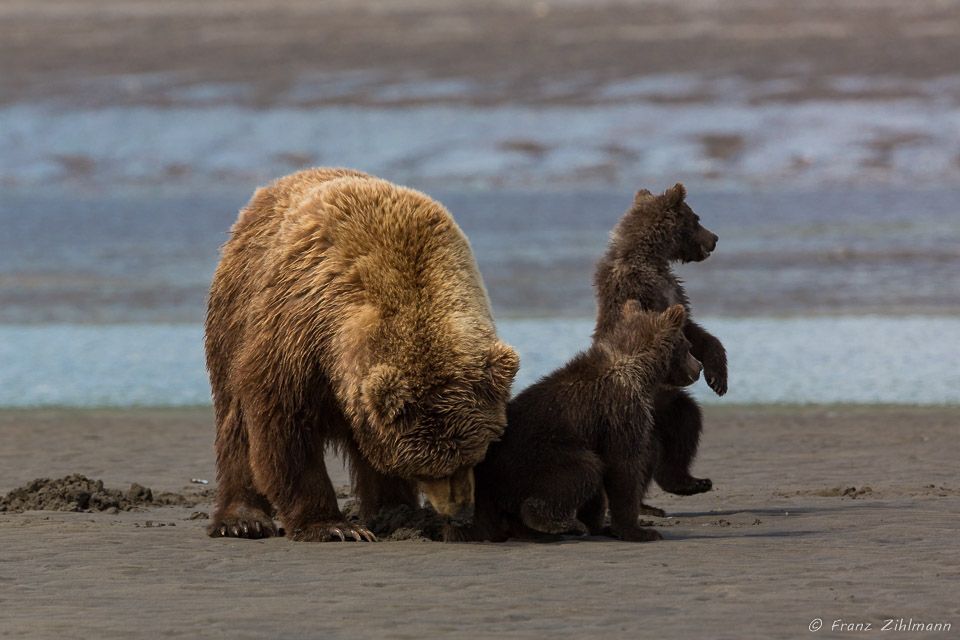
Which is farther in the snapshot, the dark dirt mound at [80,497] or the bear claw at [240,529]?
the dark dirt mound at [80,497]

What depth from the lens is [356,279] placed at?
6.77m

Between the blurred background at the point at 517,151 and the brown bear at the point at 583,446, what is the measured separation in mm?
6149

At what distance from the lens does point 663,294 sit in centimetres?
790

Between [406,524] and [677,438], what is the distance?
5.22 feet

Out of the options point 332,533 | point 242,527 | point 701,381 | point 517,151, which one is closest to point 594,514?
point 332,533

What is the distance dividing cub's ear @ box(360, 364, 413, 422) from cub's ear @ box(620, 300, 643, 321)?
1523mm

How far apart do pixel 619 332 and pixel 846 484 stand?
2.38m

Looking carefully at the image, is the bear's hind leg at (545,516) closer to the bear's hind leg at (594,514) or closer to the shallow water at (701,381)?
the bear's hind leg at (594,514)

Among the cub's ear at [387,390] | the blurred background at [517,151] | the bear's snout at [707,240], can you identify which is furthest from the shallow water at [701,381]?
the cub's ear at [387,390]

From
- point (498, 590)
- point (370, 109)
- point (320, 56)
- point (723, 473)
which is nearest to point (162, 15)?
point (320, 56)

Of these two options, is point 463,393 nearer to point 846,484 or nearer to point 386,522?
point 386,522

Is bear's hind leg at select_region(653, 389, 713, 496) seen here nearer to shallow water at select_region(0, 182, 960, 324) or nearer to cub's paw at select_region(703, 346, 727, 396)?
cub's paw at select_region(703, 346, 727, 396)

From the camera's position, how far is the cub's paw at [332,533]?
7059mm

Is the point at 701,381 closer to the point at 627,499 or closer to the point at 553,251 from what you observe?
the point at 627,499
